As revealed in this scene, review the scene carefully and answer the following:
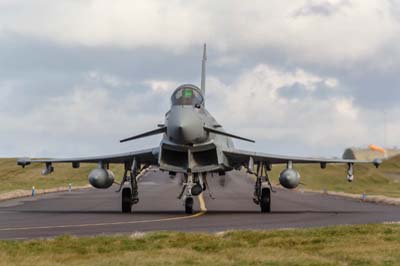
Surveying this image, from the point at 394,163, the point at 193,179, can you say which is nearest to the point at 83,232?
the point at 193,179

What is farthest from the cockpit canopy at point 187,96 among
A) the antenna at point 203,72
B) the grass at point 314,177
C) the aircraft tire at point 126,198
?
the grass at point 314,177

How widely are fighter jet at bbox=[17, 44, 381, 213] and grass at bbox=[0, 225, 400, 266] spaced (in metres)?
8.98

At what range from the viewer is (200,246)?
585 inches

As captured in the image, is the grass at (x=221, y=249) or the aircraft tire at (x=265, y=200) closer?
the grass at (x=221, y=249)

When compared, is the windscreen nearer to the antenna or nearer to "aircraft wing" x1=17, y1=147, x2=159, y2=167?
"aircraft wing" x1=17, y1=147, x2=159, y2=167

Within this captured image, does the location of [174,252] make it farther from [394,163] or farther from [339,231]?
[394,163]

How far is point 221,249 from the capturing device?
14438mm

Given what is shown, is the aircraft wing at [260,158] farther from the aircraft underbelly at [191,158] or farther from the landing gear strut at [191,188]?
the landing gear strut at [191,188]

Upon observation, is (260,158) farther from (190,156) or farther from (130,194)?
(130,194)

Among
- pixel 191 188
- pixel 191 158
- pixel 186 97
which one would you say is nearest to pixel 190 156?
pixel 191 158

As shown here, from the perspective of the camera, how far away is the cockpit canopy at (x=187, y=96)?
26688mm

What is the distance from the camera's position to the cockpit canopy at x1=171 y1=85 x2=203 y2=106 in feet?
87.6

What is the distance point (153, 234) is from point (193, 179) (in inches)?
453

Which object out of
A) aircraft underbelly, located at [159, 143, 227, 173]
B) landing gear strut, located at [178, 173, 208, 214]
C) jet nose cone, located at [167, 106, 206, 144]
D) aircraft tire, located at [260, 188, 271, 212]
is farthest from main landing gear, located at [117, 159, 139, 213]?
aircraft tire, located at [260, 188, 271, 212]
